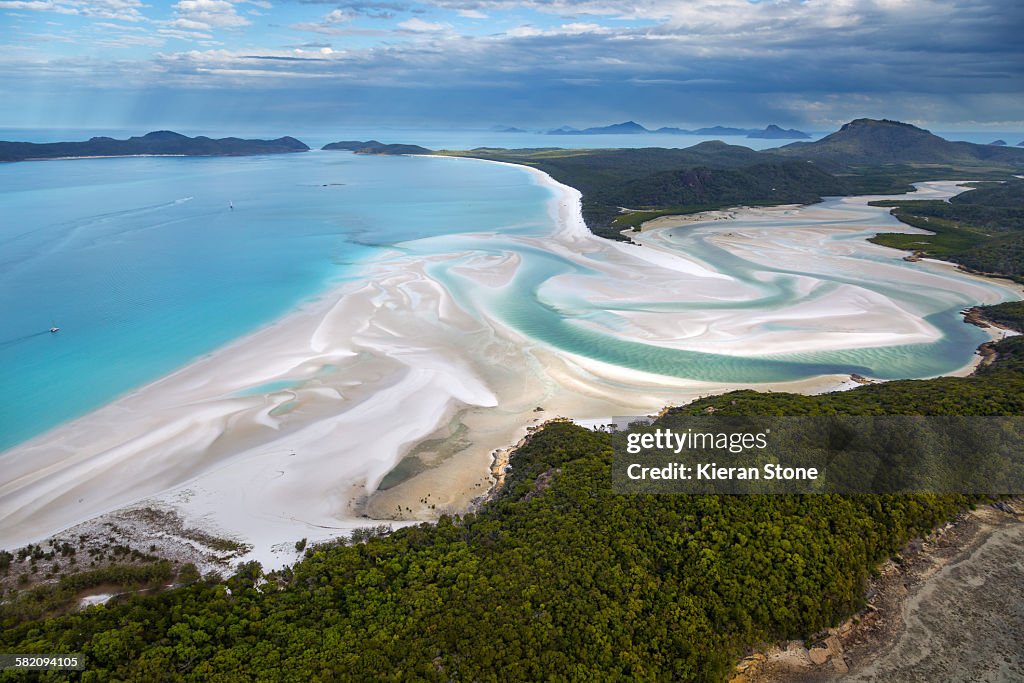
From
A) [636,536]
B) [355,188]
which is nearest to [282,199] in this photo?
[355,188]

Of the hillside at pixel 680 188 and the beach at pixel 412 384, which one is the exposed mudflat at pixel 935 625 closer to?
the beach at pixel 412 384

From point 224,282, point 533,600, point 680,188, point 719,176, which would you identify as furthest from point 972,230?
point 224,282

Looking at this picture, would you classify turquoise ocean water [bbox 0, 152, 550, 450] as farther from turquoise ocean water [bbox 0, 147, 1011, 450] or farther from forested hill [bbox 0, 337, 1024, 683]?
forested hill [bbox 0, 337, 1024, 683]

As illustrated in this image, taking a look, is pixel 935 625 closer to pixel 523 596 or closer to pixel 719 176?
pixel 523 596

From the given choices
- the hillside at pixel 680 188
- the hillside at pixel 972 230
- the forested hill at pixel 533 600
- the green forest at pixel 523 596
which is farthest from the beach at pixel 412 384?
the hillside at pixel 680 188

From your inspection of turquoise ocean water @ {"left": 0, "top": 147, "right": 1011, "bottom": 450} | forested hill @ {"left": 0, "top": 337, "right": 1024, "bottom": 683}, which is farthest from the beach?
forested hill @ {"left": 0, "top": 337, "right": 1024, "bottom": 683}
